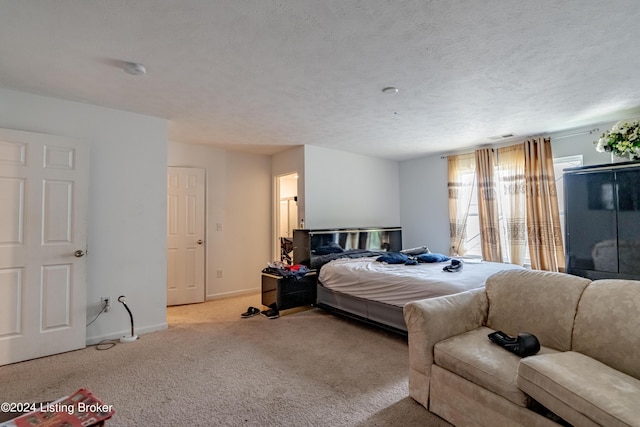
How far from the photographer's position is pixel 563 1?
1650mm

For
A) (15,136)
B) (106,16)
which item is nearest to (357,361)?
(106,16)

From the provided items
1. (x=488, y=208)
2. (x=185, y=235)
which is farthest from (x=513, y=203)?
(x=185, y=235)

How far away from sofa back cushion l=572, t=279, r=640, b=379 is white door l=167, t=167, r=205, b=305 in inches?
177

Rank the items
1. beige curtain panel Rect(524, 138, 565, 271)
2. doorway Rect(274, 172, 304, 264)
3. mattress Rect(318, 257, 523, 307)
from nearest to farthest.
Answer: mattress Rect(318, 257, 523, 307) < beige curtain panel Rect(524, 138, 565, 271) < doorway Rect(274, 172, 304, 264)

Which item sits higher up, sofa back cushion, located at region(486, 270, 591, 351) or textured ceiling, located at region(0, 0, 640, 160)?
textured ceiling, located at region(0, 0, 640, 160)

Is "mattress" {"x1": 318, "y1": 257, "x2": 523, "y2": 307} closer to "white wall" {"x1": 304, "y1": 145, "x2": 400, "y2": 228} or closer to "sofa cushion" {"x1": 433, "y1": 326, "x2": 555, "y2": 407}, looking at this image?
"sofa cushion" {"x1": 433, "y1": 326, "x2": 555, "y2": 407}

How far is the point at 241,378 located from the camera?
233cm

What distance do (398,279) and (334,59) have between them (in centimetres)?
217

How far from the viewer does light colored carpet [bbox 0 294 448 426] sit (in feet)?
6.19

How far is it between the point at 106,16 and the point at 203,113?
1.59m

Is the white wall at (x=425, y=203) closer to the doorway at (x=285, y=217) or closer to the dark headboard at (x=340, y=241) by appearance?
the dark headboard at (x=340, y=241)

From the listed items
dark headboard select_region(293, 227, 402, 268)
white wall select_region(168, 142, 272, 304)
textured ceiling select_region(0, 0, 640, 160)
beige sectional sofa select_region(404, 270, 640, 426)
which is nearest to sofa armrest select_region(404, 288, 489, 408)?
beige sectional sofa select_region(404, 270, 640, 426)

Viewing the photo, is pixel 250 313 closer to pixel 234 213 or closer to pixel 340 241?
pixel 340 241

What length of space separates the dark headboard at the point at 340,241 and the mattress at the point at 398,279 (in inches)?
12.5
